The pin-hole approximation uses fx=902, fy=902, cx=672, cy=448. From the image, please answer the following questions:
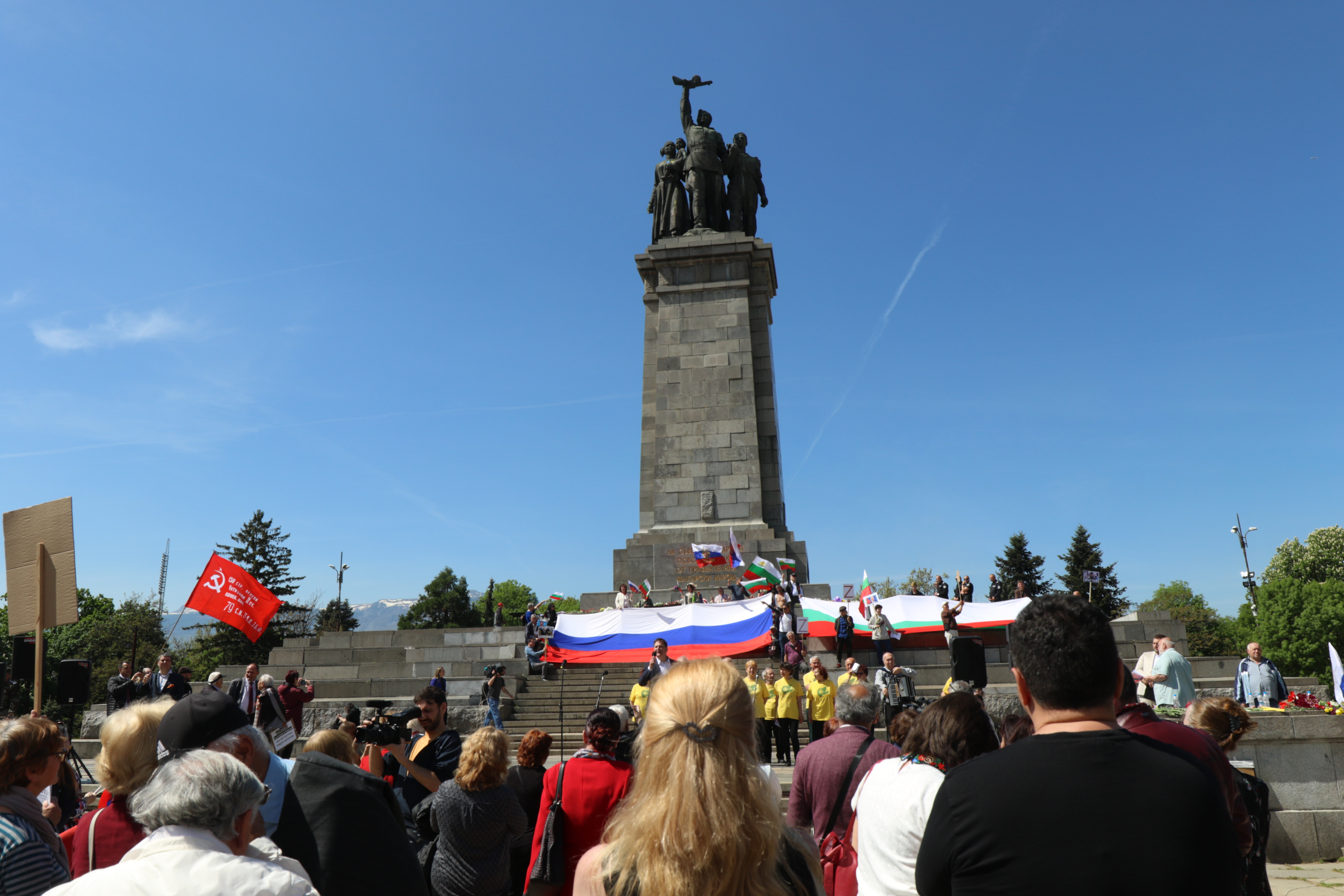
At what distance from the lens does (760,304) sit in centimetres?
2800

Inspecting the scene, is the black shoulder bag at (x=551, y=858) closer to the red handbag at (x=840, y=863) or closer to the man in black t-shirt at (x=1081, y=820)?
the red handbag at (x=840, y=863)

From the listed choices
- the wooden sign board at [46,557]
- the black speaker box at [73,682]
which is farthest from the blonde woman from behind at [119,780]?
the black speaker box at [73,682]

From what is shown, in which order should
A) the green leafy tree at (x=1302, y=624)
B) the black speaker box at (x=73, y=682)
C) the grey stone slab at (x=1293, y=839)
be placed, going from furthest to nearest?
the green leafy tree at (x=1302, y=624)
the black speaker box at (x=73, y=682)
the grey stone slab at (x=1293, y=839)

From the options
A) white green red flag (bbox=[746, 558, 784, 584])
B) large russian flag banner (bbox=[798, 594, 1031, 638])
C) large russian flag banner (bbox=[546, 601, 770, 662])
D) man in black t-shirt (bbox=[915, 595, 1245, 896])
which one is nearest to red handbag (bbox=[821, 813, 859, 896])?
man in black t-shirt (bbox=[915, 595, 1245, 896])

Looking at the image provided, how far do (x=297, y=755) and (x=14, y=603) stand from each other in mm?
6725

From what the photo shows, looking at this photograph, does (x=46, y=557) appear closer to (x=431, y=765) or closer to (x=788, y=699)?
(x=431, y=765)

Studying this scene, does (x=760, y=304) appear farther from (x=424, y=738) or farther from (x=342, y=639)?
(x=424, y=738)

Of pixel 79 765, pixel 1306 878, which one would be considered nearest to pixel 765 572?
pixel 79 765

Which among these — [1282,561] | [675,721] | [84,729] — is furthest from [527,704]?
[1282,561]

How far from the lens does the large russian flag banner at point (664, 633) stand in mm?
18859

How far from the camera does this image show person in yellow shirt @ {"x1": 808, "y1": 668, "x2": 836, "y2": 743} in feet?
39.8

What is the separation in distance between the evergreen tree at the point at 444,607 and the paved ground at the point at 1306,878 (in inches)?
2749

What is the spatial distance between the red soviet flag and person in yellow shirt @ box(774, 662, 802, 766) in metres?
8.33

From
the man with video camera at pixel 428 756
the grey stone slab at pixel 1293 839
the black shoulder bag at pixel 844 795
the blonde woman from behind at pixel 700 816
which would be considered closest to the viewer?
the blonde woman from behind at pixel 700 816
